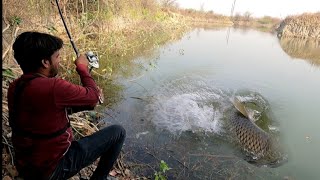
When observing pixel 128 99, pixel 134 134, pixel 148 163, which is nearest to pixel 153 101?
pixel 128 99

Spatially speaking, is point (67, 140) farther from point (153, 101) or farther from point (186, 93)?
point (186, 93)

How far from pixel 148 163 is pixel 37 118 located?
2.23 m

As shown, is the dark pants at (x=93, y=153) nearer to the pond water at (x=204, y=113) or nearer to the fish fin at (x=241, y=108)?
the pond water at (x=204, y=113)

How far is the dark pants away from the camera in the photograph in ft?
7.43

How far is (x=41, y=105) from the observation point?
6.29 feet

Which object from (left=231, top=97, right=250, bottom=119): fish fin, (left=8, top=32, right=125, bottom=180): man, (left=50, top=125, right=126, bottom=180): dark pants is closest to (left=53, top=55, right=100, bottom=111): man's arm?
(left=8, top=32, right=125, bottom=180): man

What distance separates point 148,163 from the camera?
3.91 m

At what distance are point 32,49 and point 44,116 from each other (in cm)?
46

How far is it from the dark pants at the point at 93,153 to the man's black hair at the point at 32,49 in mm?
752

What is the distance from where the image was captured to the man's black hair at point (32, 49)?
1916mm

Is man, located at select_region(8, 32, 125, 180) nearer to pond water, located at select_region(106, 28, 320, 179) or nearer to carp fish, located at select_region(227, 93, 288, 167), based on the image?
pond water, located at select_region(106, 28, 320, 179)

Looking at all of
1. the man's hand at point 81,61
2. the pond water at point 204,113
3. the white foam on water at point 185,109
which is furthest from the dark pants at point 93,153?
the white foam on water at point 185,109

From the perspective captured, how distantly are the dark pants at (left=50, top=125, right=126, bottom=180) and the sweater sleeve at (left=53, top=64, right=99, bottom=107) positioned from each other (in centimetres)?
43

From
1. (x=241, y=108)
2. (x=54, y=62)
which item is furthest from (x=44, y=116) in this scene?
(x=241, y=108)
